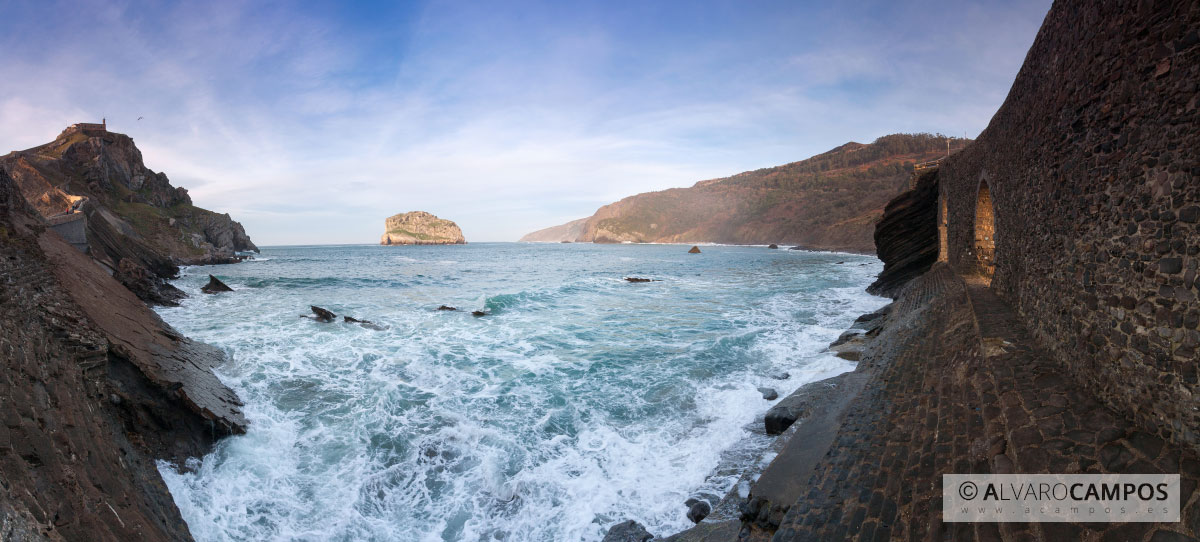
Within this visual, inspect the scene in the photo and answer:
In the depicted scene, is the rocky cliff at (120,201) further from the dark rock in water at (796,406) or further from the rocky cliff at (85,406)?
the dark rock in water at (796,406)

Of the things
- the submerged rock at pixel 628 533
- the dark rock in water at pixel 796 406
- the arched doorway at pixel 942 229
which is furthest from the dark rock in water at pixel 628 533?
the arched doorway at pixel 942 229

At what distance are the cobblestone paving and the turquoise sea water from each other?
1.58 metres

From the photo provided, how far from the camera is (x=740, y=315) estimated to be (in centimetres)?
1529

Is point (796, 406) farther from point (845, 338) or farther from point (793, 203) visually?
point (793, 203)

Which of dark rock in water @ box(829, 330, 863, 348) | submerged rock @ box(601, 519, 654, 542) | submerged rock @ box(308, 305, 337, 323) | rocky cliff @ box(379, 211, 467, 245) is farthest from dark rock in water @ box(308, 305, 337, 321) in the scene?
rocky cliff @ box(379, 211, 467, 245)

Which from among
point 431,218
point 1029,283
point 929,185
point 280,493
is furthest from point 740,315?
point 431,218

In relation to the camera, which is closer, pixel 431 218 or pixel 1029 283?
pixel 1029 283

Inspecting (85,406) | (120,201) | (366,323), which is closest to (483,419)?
(85,406)

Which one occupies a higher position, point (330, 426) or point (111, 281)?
point (111, 281)

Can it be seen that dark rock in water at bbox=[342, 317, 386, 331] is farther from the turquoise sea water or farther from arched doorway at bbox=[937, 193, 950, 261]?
arched doorway at bbox=[937, 193, 950, 261]

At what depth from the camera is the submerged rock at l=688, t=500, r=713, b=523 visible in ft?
14.5

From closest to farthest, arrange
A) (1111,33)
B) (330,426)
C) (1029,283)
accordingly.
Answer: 1. (1111,33)
2. (1029,283)
3. (330,426)

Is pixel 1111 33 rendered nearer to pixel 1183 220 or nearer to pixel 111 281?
pixel 1183 220

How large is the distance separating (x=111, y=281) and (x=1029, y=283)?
57.0ft
